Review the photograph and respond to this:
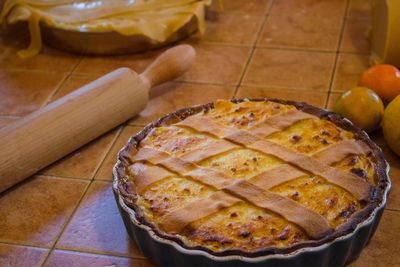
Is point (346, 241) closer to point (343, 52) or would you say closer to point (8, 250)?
point (8, 250)

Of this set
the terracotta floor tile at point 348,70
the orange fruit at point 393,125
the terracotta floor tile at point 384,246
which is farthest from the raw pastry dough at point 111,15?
the terracotta floor tile at point 384,246

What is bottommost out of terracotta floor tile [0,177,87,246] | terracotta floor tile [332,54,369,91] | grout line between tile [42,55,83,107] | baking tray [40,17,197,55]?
terracotta floor tile [0,177,87,246]

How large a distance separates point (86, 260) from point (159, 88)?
1.80 feet

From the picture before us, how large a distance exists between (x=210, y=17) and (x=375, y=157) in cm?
84

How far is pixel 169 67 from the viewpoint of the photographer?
1299mm

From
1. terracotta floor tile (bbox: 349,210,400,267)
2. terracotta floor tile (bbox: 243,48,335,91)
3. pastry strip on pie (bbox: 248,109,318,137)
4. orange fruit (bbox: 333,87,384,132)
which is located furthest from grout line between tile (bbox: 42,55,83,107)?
terracotta floor tile (bbox: 349,210,400,267)

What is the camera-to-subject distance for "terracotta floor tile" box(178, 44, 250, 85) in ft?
4.56

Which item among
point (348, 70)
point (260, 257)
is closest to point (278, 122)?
point (260, 257)

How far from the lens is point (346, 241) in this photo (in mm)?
807

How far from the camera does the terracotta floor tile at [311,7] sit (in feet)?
5.42

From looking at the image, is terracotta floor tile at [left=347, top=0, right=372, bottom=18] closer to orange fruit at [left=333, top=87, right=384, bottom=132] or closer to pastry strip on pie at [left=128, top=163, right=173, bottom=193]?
orange fruit at [left=333, top=87, right=384, bottom=132]

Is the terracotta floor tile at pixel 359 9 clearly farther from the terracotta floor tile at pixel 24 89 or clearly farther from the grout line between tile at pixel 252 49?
the terracotta floor tile at pixel 24 89

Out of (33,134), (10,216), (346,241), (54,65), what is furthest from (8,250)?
(54,65)

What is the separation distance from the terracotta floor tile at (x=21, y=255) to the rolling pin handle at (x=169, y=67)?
0.46m
